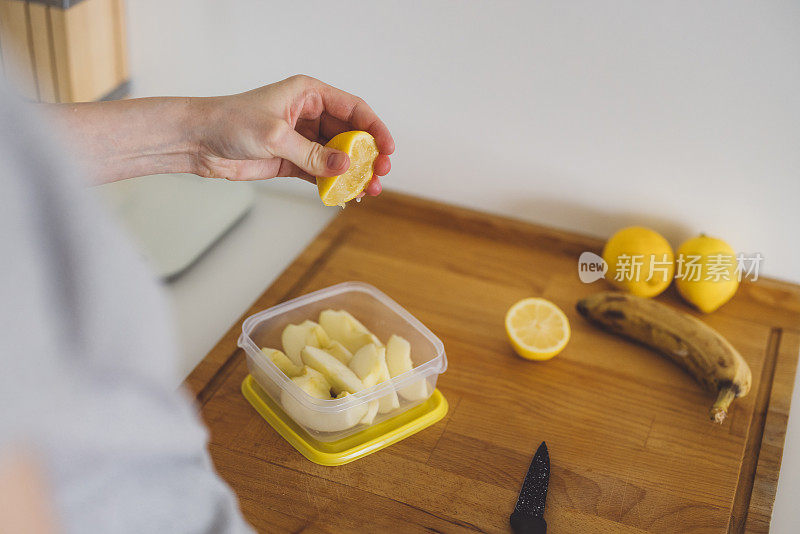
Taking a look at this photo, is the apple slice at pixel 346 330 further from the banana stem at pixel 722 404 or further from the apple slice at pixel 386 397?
the banana stem at pixel 722 404

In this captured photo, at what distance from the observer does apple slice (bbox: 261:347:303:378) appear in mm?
883

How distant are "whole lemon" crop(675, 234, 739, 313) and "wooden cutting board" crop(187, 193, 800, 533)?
33 mm

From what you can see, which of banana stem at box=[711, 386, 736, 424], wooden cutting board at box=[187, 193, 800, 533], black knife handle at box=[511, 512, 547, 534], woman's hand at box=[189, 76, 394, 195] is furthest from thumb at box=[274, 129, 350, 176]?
banana stem at box=[711, 386, 736, 424]

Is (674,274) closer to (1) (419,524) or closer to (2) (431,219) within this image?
(2) (431,219)

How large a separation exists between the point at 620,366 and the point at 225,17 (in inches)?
34.5

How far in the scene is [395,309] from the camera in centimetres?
100

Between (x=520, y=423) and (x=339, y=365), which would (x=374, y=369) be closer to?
(x=339, y=365)

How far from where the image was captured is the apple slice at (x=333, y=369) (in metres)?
0.84

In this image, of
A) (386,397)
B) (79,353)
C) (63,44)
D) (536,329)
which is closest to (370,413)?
(386,397)

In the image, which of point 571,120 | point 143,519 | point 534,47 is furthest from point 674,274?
point 143,519

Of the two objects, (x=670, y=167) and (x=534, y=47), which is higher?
(x=534, y=47)

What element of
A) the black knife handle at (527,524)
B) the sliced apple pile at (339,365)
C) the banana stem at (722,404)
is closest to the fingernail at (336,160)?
the sliced apple pile at (339,365)

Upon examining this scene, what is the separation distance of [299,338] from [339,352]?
2.4 inches

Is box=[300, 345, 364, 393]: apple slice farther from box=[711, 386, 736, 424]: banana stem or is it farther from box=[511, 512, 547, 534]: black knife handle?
box=[711, 386, 736, 424]: banana stem
